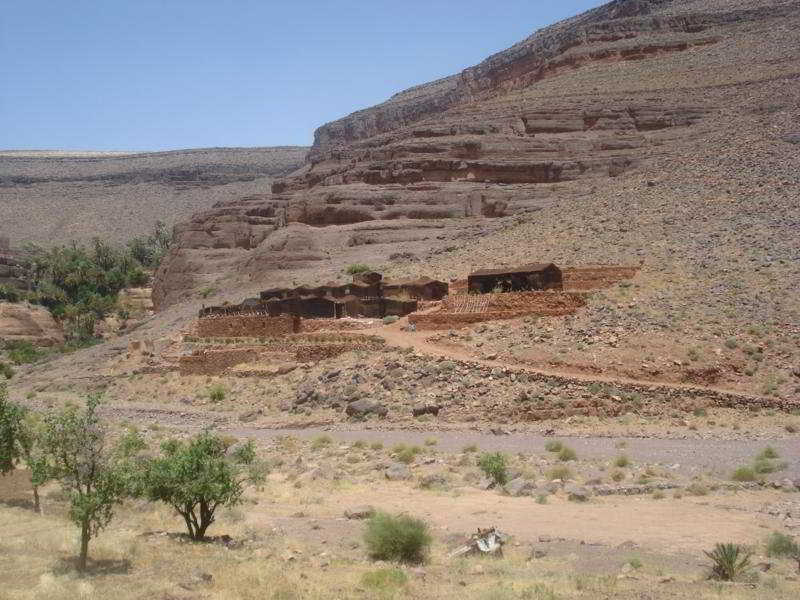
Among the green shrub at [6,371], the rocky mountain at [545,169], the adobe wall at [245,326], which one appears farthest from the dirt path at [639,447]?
the green shrub at [6,371]

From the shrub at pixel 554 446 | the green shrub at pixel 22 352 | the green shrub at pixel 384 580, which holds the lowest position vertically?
the green shrub at pixel 22 352

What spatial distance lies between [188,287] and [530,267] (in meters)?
31.7

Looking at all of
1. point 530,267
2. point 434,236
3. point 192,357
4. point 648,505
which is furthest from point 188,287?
point 648,505

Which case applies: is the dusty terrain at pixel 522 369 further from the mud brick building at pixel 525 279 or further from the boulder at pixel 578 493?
the mud brick building at pixel 525 279

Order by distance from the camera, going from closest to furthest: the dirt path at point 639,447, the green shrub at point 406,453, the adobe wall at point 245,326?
the dirt path at point 639,447 → the green shrub at point 406,453 → the adobe wall at point 245,326

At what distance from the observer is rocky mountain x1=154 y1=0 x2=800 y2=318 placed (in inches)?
1873

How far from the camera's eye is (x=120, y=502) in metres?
13.8

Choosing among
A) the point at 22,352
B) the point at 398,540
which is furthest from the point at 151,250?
the point at 398,540

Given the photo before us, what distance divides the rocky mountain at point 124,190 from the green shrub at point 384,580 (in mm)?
122041

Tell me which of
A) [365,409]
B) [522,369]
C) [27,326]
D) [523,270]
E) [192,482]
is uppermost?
[523,270]

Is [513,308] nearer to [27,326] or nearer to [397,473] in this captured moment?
[397,473]

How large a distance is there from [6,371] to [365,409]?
29180 mm

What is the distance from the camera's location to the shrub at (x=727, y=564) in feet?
39.7

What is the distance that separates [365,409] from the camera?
2741 centimetres
